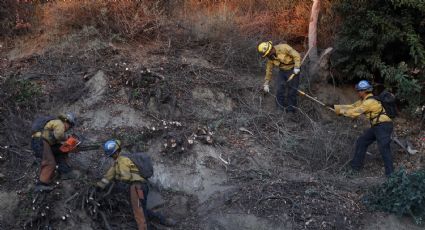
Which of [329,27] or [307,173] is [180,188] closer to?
[307,173]

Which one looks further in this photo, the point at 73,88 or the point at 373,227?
the point at 73,88

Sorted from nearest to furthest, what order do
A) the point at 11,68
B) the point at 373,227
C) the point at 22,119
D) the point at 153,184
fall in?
the point at 373,227 → the point at 153,184 → the point at 22,119 → the point at 11,68

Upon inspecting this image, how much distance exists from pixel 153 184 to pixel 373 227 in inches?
148

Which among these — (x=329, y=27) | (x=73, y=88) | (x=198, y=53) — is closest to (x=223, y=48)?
(x=198, y=53)

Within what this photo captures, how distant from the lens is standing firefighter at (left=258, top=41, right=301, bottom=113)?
34.5ft

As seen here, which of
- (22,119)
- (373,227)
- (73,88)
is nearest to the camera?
(373,227)

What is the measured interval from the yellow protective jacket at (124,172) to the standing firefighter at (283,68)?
404cm

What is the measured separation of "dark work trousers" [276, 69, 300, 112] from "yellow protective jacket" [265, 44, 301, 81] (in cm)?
14

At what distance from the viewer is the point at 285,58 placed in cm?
1076

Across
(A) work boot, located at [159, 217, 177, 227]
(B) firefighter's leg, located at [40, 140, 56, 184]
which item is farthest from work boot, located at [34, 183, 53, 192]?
(A) work boot, located at [159, 217, 177, 227]

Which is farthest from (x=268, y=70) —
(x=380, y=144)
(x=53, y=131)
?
(x=53, y=131)

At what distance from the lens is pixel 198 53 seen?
12.0m

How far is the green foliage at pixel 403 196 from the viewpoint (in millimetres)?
7906

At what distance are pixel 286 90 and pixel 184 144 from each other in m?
2.74
